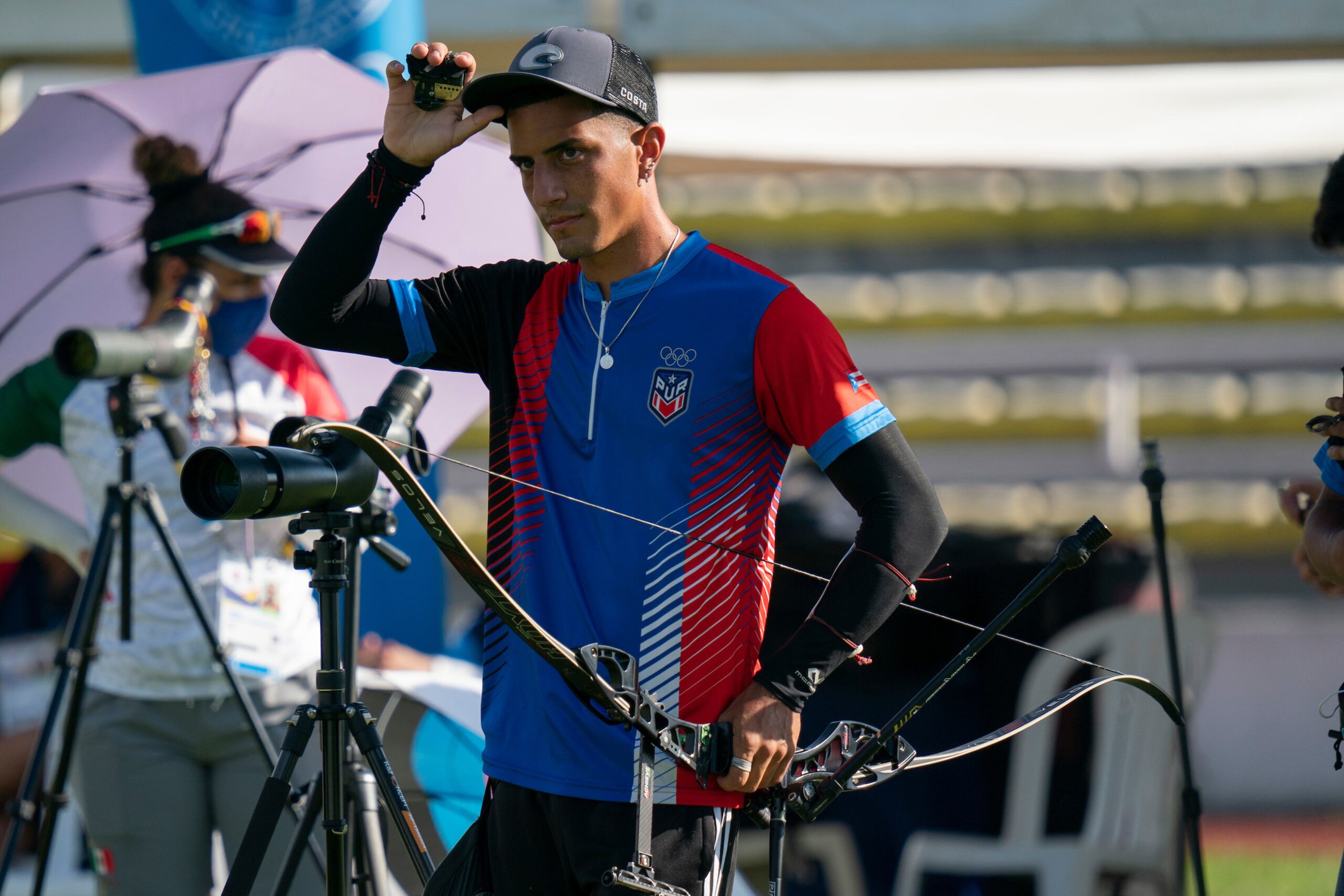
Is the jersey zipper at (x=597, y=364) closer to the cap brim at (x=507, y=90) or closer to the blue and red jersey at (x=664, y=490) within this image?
the blue and red jersey at (x=664, y=490)

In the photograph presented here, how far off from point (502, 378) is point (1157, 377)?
27.4ft

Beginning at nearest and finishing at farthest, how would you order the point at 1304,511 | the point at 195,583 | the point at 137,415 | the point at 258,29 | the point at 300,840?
the point at 300,840, the point at 1304,511, the point at 137,415, the point at 195,583, the point at 258,29

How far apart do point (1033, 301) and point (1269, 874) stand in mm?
4953

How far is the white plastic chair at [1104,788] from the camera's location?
375 cm

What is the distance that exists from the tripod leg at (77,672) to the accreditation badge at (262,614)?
0.22m

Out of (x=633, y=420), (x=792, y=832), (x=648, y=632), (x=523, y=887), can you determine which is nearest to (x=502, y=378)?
(x=633, y=420)

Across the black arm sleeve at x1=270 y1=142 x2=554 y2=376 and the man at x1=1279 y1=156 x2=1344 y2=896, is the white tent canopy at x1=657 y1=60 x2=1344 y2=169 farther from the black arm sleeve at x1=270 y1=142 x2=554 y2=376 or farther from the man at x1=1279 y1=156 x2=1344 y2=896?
the black arm sleeve at x1=270 y1=142 x2=554 y2=376

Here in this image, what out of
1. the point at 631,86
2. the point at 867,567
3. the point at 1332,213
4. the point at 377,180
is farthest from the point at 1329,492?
the point at 377,180

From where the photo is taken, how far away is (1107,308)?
9.43 meters

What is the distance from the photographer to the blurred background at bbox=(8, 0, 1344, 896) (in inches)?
151

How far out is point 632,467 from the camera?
5.64 ft

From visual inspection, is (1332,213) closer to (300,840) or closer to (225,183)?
(300,840)

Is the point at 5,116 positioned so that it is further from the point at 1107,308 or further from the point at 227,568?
the point at 1107,308

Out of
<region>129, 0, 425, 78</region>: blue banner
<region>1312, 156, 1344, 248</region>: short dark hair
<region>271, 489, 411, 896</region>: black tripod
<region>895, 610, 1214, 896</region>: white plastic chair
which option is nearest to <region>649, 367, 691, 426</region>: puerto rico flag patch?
<region>271, 489, 411, 896</region>: black tripod
